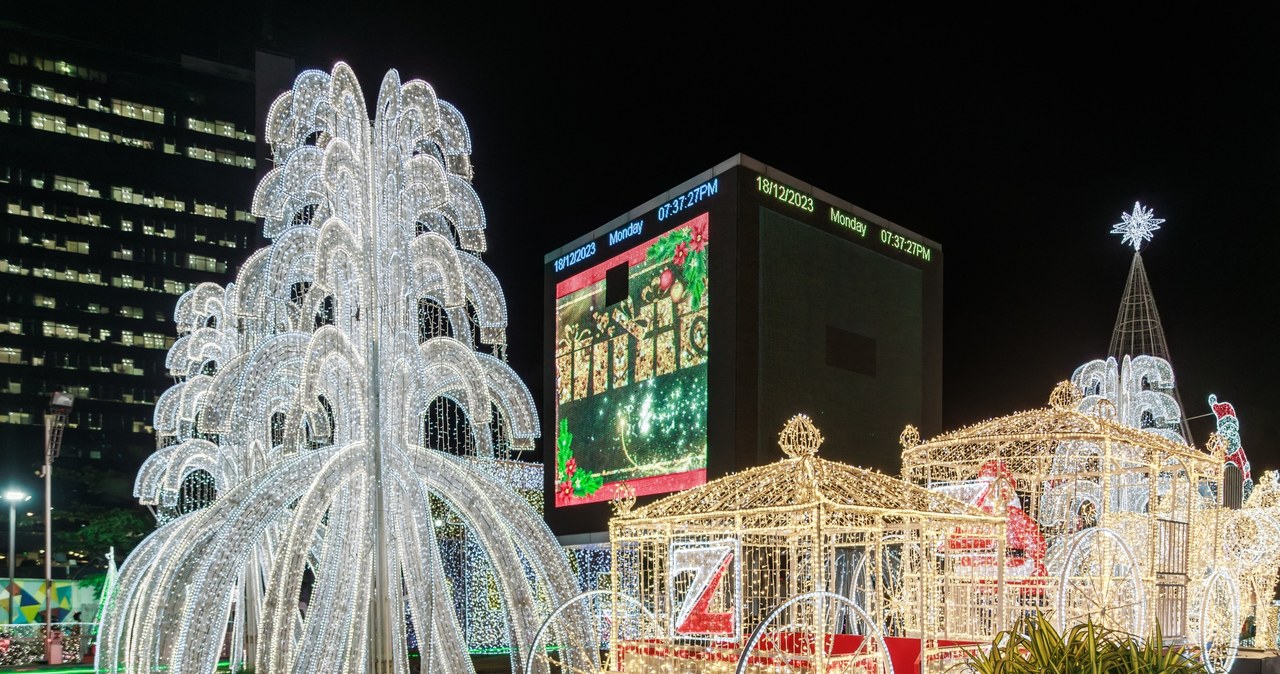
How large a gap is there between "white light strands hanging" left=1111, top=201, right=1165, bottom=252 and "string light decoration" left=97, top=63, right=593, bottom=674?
14.7 m

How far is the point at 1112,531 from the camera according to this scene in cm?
1083

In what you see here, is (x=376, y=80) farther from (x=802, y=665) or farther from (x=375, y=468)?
(x=802, y=665)

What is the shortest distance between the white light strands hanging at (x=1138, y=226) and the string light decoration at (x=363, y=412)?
14701mm

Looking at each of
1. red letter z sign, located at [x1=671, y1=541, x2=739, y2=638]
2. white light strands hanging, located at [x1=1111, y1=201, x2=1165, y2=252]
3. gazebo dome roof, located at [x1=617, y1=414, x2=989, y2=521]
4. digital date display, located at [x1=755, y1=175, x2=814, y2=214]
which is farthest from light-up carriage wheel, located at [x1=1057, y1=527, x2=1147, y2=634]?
digital date display, located at [x1=755, y1=175, x2=814, y2=214]

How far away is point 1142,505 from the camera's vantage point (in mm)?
19953

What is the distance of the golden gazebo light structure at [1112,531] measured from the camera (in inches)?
445

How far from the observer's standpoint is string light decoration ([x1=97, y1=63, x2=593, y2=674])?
31.8ft

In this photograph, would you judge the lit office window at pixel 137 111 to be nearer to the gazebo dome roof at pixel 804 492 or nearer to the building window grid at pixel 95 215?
the building window grid at pixel 95 215

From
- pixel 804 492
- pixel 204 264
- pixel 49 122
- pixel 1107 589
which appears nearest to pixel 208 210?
pixel 204 264

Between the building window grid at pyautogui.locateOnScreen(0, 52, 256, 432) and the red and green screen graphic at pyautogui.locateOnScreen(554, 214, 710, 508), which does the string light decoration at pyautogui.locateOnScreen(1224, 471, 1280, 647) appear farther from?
the building window grid at pyautogui.locateOnScreen(0, 52, 256, 432)

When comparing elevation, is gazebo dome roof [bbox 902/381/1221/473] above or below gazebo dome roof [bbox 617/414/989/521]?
above

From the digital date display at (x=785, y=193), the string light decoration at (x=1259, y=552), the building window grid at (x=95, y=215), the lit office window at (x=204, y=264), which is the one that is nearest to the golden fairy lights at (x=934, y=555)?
the string light decoration at (x=1259, y=552)

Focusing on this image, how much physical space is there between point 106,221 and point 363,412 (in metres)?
64.5

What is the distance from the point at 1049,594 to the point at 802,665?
4735 mm
